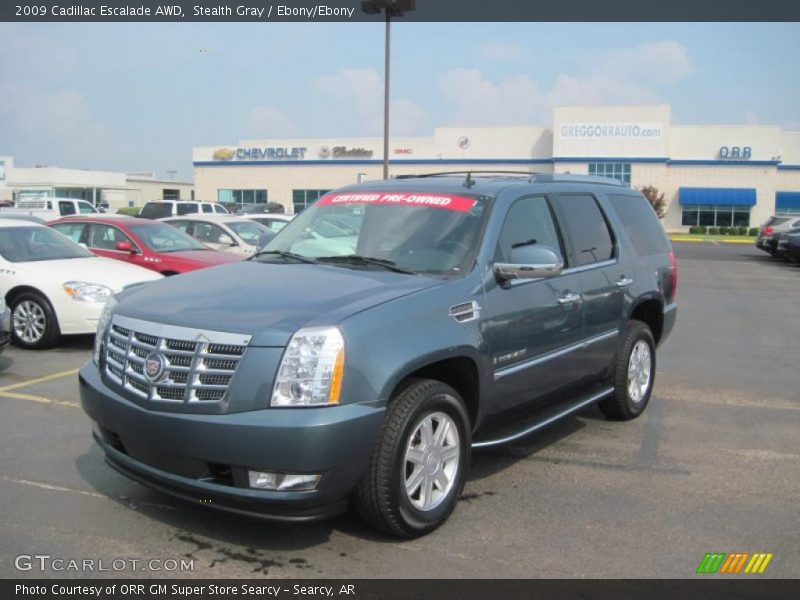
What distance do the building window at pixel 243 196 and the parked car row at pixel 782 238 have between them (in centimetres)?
4342

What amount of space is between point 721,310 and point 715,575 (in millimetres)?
11264

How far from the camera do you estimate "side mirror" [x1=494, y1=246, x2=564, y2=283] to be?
4.48 m

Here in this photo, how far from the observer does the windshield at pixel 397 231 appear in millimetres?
4590

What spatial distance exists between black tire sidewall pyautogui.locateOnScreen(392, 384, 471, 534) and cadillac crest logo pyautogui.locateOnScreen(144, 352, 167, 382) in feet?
3.96

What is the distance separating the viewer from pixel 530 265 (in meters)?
4.49

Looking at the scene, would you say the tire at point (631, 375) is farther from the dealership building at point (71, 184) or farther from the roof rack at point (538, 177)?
the dealership building at point (71, 184)

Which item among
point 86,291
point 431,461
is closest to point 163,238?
point 86,291

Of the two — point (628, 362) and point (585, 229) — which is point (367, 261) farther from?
point (628, 362)

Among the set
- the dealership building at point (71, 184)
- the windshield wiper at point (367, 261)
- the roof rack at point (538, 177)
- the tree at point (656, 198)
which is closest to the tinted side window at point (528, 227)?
the roof rack at point (538, 177)

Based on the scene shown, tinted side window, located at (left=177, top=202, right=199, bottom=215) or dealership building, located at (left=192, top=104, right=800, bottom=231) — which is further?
dealership building, located at (left=192, top=104, right=800, bottom=231)

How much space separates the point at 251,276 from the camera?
4473 mm

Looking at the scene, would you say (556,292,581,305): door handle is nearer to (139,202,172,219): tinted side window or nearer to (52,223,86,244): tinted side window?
(52,223,86,244): tinted side window

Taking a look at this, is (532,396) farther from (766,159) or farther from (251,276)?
(766,159)

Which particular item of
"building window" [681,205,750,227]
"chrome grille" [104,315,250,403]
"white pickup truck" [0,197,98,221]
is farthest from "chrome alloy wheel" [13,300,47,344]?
"building window" [681,205,750,227]
